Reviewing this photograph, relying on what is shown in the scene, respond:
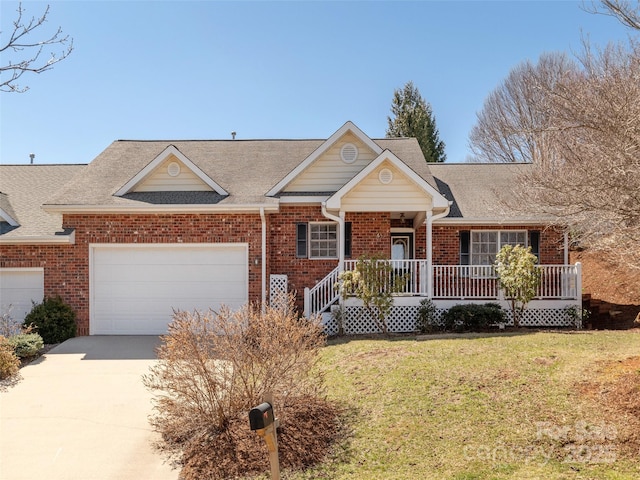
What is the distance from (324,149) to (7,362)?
29.7 feet

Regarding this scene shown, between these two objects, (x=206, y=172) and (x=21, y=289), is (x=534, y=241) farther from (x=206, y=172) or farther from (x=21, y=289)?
(x=21, y=289)

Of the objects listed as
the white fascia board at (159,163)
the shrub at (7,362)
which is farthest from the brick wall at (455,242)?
the shrub at (7,362)

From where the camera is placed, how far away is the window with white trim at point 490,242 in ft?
47.5

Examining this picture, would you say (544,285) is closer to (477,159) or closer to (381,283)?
(381,283)

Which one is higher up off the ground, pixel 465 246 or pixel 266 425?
pixel 465 246

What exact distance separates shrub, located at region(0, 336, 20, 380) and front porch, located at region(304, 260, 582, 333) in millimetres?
6501

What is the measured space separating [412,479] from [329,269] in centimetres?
875

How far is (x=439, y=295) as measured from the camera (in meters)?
13.1

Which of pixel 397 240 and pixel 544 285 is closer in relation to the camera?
pixel 544 285

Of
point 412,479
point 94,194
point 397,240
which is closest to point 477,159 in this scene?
point 397,240

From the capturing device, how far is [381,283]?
11.8 metres

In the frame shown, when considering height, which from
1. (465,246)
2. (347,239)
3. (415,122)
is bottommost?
(465,246)

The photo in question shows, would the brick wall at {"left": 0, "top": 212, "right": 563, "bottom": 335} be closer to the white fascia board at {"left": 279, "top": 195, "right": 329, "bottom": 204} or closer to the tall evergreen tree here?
the white fascia board at {"left": 279, "top": 195, "right": 329, "bottom": 204}

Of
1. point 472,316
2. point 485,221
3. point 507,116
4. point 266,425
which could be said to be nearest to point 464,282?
point 472,316
